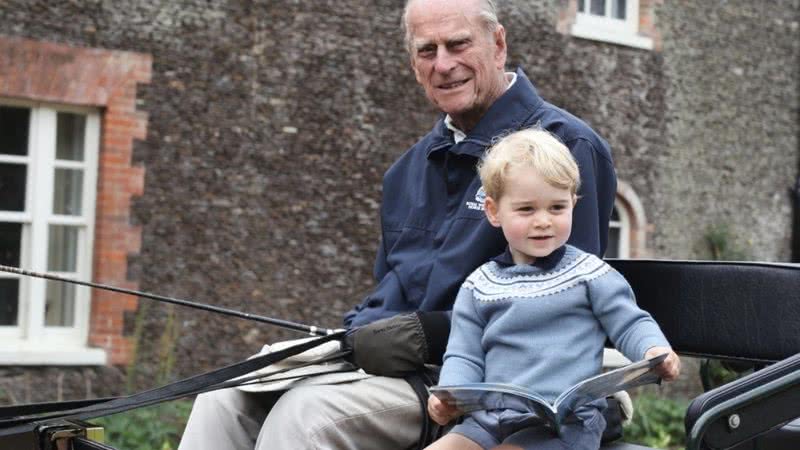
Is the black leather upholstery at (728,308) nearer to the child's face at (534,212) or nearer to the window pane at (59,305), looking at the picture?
the child's face at (534,212)

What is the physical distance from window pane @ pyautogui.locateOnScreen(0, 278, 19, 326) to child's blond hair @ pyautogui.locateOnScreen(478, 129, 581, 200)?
6303 millimetres

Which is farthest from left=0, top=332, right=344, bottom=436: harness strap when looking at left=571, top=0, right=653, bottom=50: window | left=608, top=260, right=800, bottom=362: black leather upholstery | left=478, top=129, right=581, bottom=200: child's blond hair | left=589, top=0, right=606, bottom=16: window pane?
left=589, top=0, right=606, bottom=16: window pane

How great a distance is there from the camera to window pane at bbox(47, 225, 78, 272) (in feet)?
28.7

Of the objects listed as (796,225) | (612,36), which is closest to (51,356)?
(612,36)

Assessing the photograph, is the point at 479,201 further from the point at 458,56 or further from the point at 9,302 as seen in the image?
the point at 9,302

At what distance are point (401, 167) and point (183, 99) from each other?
570 cm

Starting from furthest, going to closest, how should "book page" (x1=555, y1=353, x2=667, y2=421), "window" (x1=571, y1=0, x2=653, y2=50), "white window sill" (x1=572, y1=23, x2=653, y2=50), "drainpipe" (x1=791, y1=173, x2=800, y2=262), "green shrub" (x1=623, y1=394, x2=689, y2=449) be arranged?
"drainpipe" (x1=791, y1=173, x2=800, y2=262)
"window" (x1=571, y1=0, x2=653, y2=50)
"white window sill" (x1=572, y1=23, x2=653, y2=50)
"green shrub" (x1=623, y1=394, x2=689, y2=449)
"book page" (x1=555, y1=353, x2=667, y2=421)

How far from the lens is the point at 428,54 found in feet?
11.1

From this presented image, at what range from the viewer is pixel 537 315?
2816 mm

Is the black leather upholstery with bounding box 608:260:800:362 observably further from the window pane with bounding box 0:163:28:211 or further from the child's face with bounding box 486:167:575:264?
the window pane with bounding box 0:163:28:211

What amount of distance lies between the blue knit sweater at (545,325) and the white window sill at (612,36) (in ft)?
28.5

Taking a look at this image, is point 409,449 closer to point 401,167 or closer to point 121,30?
point 401,167

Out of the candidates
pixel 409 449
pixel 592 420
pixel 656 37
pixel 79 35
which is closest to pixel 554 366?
pixel 592 420

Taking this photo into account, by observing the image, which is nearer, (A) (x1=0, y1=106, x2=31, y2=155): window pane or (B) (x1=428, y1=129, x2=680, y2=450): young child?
(B) (x1=428, y1=129, x2=680, y2=450): young child
